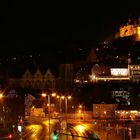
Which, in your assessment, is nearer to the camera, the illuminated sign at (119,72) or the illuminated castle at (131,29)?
the illuminated sign at (119,72)

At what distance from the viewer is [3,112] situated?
74.2 metres

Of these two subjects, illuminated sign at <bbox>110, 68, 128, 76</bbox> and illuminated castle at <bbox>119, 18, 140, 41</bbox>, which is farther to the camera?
illuminated castle at <bbox>119, 18, 140, 41</bbox>

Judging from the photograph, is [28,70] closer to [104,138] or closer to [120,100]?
[120,100]

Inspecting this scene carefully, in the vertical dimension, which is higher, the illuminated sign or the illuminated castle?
the illuminated castle

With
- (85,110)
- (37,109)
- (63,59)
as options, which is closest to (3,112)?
(37,109)

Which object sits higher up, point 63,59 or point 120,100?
point 63,59

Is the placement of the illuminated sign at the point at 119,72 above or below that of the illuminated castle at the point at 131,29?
below

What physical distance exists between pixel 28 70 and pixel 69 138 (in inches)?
2657

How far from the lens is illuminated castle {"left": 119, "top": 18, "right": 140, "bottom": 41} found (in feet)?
465

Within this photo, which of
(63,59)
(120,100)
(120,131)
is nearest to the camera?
(120,131)

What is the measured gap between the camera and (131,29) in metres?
144

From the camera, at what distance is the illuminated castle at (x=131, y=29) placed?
141625 millimetres

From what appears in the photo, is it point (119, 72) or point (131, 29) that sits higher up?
point (131, 29)

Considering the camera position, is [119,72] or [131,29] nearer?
[119,72]
